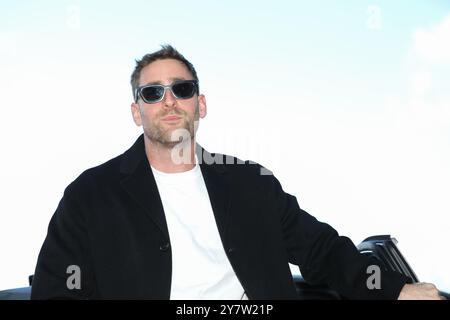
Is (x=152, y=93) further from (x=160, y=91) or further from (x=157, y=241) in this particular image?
(x=157, y=241)

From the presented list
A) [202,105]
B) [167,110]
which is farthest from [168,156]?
[202,105]

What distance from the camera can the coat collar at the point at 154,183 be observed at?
2.65 meters

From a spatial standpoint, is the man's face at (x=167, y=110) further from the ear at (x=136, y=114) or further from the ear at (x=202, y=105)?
the ear at (x=202, y=105)

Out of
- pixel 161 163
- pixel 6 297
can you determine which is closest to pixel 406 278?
pixel 161 163

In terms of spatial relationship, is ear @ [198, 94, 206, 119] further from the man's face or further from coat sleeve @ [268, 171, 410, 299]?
coat sleeve @ [268, 171, 410, 299]

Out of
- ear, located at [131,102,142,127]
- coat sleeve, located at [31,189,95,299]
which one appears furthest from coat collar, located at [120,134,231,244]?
coat sleeve, located at [31,189,95,299]

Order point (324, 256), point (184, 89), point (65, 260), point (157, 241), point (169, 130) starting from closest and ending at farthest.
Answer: point (65, 260) → point (157, 241) → point (324, 256) → point (169, 130) → point (184, 89)

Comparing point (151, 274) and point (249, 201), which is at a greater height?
point (249, 201)

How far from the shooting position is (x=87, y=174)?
279cm

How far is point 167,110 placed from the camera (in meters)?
2.93

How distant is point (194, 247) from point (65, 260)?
2.27 ft

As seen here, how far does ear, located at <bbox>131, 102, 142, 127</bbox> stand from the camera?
3.15 m
